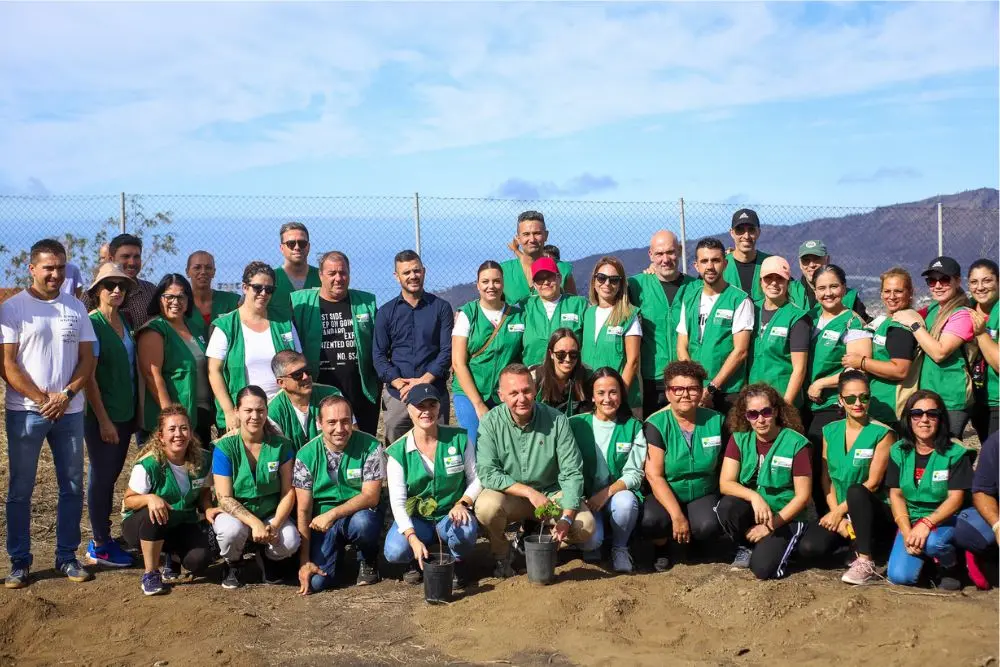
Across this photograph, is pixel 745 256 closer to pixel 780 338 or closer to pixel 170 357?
pixel 780 338

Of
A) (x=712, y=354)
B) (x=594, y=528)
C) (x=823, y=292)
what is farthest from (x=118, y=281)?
(x=823, y=292)

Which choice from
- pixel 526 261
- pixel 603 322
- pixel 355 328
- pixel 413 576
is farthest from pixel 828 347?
pixel 355 328

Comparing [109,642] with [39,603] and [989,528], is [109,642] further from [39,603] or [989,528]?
[989,528]

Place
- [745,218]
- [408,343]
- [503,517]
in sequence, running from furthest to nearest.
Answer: [745,218]
[408,343]
[503,517]

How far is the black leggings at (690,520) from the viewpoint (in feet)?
19.6

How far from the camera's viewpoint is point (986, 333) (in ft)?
19.1

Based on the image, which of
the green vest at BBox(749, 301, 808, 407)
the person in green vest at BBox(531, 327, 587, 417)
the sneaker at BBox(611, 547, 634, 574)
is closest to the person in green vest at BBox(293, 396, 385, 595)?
the person in green vest at BBox(531, 327, 587, 417)

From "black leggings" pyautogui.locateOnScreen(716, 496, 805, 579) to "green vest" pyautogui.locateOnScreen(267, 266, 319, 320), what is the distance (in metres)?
2.99

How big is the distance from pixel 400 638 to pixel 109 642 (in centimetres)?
149

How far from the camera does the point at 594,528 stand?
19.6ft

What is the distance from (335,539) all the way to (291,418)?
0.79 metres

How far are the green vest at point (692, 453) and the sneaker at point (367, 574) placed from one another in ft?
6.07

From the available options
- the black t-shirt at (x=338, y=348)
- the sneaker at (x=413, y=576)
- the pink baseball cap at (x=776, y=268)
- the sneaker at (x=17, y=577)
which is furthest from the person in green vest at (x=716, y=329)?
the sneaker at (x=17, y=577)

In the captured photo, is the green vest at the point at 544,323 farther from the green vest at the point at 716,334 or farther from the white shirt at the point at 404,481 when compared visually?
the white shirt at the point at 404,481
